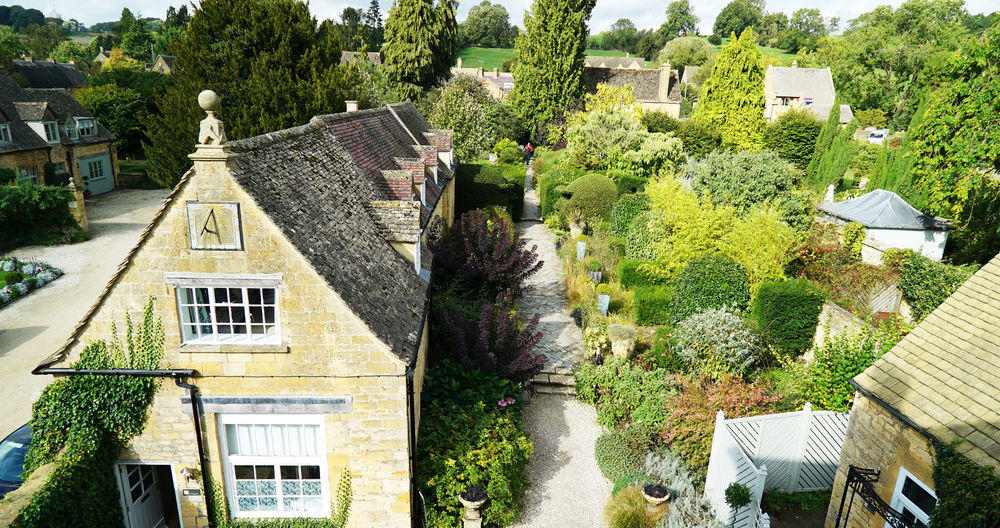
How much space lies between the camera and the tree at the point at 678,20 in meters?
150

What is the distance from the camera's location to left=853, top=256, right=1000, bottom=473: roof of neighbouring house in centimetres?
788

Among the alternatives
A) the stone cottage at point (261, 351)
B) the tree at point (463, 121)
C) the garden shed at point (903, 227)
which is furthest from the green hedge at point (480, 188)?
the stone cottage at point (261, 351)

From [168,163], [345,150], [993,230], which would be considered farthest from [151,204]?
[993,230]

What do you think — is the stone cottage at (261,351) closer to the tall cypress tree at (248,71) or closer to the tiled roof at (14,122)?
the tall cypress tree at (248,71)

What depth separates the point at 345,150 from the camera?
1588 cm

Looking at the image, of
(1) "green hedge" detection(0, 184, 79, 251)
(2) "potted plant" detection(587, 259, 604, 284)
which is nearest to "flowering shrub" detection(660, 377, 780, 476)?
(2) "potted plant" detection(587, 259, 604, 284)

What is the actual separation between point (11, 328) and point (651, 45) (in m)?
148

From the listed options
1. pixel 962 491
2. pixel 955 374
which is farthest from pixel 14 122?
pixel 962 491

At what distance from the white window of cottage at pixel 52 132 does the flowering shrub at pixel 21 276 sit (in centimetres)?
1498

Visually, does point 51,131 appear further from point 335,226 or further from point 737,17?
point 737,17

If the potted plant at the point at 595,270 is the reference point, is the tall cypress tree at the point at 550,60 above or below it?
above

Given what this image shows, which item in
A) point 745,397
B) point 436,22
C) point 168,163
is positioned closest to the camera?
point 745,397

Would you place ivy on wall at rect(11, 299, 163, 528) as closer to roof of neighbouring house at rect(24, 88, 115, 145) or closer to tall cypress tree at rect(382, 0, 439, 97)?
roof of neighbouring house at rect(24, 88, 115, 145)

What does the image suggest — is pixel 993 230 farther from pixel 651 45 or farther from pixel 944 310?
pixel 651 45
